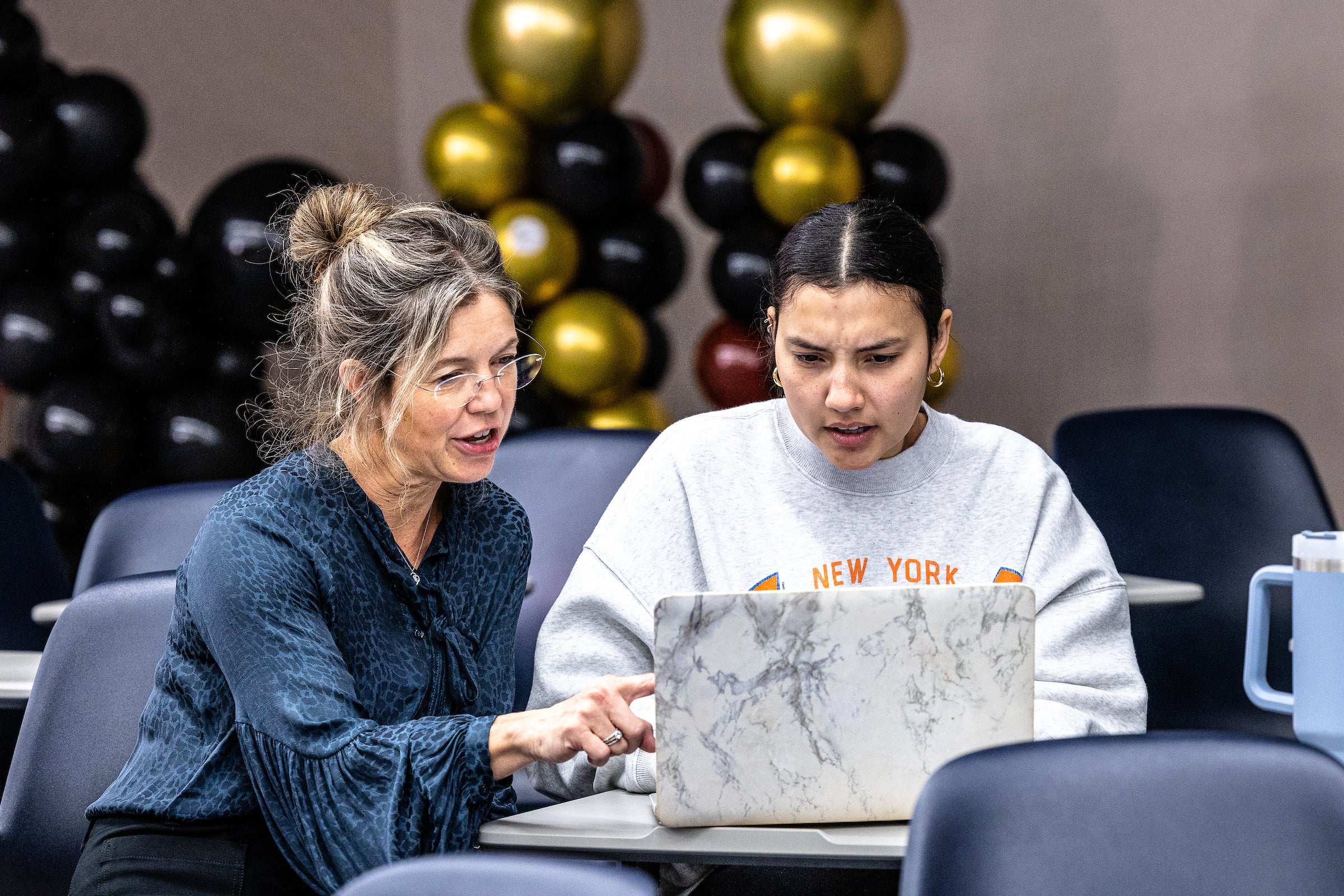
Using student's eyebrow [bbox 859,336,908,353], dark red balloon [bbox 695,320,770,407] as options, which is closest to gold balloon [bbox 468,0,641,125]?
dark red balloon [bbox 695,320,770,407]

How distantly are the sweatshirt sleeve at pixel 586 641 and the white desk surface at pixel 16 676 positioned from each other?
0.65 m

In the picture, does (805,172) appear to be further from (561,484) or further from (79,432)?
(79,432)

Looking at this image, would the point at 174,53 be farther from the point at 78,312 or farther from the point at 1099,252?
the point at 1099,252

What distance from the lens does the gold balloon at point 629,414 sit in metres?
3.42

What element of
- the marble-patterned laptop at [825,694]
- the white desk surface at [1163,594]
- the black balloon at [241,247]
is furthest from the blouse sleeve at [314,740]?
the black balloon at [241,247]

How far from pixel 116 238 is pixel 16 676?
154cm

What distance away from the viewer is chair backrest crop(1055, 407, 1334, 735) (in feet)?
7.66

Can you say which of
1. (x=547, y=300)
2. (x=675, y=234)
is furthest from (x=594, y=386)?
(x=675, y=234)

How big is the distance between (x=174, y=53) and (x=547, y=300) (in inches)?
66.5

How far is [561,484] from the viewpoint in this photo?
2.27 metres

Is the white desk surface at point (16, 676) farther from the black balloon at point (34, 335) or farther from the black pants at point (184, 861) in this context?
the black balloon at point (34, 335)

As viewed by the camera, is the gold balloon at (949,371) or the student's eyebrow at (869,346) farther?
the gold balloon at (949,371)

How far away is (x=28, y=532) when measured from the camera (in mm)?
2582

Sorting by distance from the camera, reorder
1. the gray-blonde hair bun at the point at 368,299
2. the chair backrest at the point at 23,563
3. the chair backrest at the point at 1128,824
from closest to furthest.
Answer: the chair backrest at the point at 1128,824 < the gray-blonde hair bun at the point at 368,299 < the chair backrest at the point at 23,563
